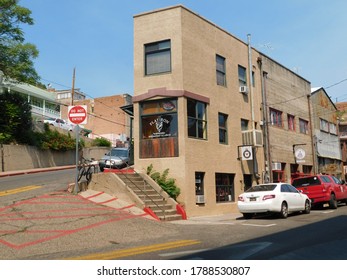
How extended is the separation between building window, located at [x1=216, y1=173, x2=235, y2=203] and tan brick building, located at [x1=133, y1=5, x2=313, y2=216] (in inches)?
2.0

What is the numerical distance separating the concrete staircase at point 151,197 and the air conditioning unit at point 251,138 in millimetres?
7420

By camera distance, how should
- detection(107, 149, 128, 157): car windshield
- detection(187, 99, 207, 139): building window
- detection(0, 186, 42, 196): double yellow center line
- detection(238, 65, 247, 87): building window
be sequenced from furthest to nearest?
detection(107, 149, 128, 157): car windshield
detection(238, 65, 247, 87): building window
detection(187, 99, 207, 139): building window
detection(0, 186, 42, 196): double yellow center line

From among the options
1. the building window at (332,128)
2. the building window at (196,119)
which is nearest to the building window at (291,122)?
the building window at (332,128)

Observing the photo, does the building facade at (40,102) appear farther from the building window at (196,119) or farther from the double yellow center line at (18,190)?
the building window at (196,119)

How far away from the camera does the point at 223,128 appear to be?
2120 centimetres

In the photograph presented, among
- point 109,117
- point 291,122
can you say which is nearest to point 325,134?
point 291,122

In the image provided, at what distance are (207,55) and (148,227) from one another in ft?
35.8

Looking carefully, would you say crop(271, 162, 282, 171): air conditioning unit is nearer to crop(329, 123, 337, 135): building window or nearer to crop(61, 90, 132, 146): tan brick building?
crop(329, 123, 337, 135): building window

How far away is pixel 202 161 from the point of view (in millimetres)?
18875

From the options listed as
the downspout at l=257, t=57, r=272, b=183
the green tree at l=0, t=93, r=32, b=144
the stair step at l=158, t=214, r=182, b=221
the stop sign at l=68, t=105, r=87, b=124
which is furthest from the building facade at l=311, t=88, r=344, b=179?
the stop sign at l=68, t=105, r=87, b=124

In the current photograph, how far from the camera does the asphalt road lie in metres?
8.20

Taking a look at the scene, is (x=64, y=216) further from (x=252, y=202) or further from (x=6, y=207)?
(x=252, y=202)

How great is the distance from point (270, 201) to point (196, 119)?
5.70 m

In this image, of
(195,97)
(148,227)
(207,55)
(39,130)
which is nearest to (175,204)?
(148,227)
